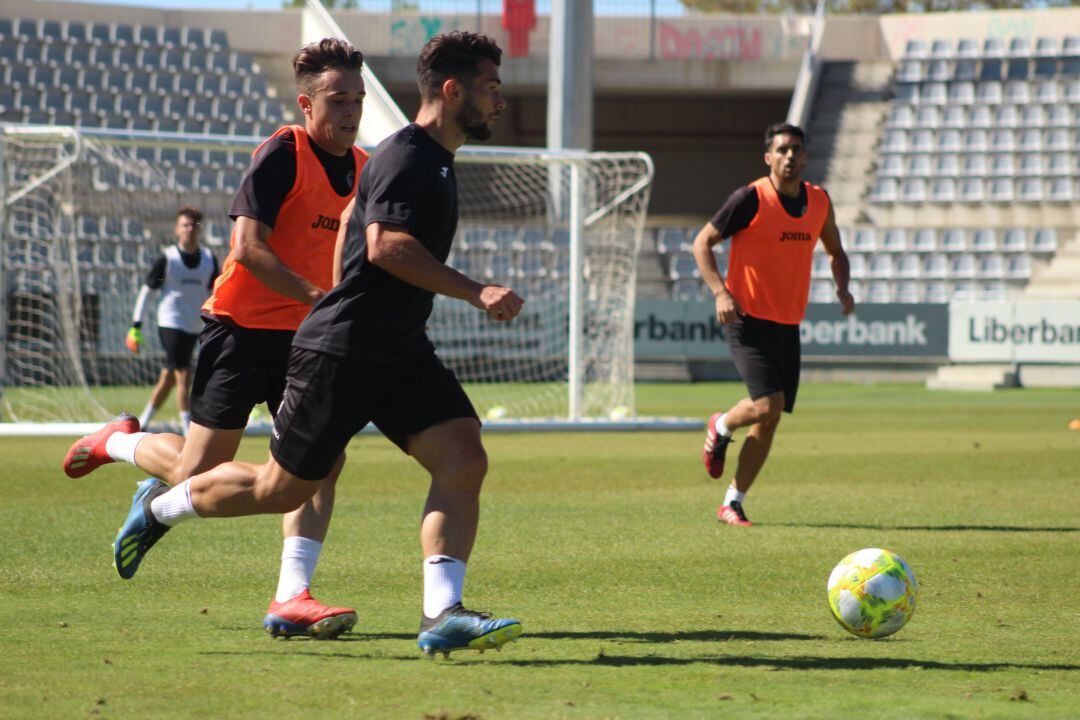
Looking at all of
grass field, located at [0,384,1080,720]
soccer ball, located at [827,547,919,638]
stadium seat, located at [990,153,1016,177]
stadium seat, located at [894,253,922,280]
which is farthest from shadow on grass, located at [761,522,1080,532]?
stadium seat, located at [990,153,1016,177]

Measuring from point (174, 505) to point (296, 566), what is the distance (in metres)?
0.50

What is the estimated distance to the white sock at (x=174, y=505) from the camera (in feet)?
18.2

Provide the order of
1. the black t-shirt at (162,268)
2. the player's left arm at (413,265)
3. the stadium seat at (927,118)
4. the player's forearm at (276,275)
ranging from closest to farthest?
1. the player's left arm at (413,265)
2. the player's forearm at (276,275)
3. the black t-shirt at (162,268)
4. the stadium seat at (927,118)

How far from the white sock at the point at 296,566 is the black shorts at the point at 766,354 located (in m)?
4.13

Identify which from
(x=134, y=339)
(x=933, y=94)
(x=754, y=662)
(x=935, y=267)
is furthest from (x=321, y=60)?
(x=933, y=94)

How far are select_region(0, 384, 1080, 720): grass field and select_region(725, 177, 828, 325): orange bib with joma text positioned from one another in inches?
52.2

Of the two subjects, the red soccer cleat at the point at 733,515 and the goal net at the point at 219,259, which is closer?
the red soccer cleat at the point at 733,515

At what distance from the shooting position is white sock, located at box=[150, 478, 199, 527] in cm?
554

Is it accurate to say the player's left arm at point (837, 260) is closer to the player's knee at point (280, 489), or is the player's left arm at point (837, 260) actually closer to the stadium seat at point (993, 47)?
the player's knee at point (280, 489)

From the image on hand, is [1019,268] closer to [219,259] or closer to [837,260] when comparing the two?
[219,259]

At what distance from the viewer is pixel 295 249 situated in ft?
19.3

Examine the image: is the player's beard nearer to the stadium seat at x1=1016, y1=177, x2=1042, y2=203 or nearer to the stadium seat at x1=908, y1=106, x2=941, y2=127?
the stadium seat at x1=1016, y1=177, x2=1042, y2=203

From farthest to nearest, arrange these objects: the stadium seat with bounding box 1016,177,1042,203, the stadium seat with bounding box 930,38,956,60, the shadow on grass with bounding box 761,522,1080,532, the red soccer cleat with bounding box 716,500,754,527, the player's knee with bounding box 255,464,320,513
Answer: the stadium seat with bounding box 930,38,956,60 < the stadium seat with bounding box 1016,177,1042,203 < the red soccer cleat with bounding box 716,500,754,527 < the shadow on grass with bounding box 761,522,1080,532 < the player's knee with bounding box 255,464,320,513

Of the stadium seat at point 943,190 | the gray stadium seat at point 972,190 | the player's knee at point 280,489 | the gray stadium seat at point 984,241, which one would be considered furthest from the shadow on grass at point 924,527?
the gray stadium seat at point 972,190
